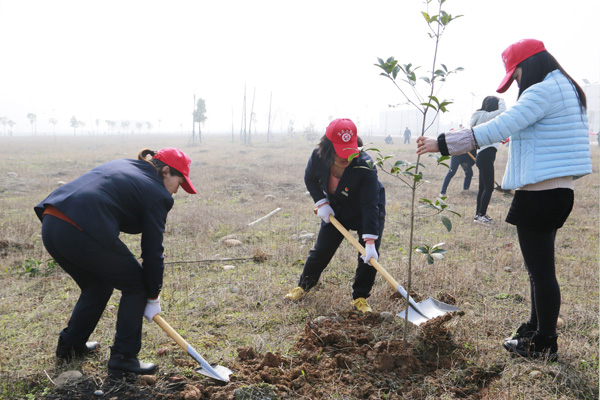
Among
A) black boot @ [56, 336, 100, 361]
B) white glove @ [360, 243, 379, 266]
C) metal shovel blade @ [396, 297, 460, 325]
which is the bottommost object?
black boot @ [56, 336, 100, 361]

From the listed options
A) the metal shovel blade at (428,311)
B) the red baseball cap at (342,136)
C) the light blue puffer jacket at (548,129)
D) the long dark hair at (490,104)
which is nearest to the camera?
the light blue puffer jacket at (548,129)

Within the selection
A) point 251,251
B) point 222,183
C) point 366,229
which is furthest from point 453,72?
point 222,183

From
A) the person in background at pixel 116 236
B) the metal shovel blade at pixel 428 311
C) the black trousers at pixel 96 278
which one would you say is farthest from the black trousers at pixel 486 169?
the black trousers at pixel 96 278

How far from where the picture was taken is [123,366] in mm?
2289

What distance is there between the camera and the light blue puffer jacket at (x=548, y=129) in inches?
81.2

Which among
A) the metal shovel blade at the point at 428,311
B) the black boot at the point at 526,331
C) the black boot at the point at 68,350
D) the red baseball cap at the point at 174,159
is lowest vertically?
the black boot at the point at 68,350

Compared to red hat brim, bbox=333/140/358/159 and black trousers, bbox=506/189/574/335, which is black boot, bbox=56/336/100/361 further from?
black trousers, bbox=506/189/574/335

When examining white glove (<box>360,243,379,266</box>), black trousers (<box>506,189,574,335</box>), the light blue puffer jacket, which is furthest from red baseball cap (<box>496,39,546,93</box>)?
white glove (<box>360,243,379,266</box>)

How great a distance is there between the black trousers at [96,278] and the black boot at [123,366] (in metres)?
0.03

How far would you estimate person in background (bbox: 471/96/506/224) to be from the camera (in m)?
5.75

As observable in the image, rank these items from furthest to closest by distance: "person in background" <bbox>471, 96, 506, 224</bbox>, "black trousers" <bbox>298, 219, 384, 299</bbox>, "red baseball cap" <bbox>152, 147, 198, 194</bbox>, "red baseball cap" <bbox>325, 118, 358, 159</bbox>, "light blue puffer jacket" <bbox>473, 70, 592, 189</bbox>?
"person in background" <bbox>471, 96, 506, 224</bbox>
"black trousers" <bbox>298, 219, 384, 299</bbox>
"red baseball cap" <bbox>325, 118, 358, 159</bbox>
"red baseball cap" <bbox>152, 147, 198, 194</bbox>
"light blue puffer jacket" <bbox>473, 70, 592, 189</bbox>

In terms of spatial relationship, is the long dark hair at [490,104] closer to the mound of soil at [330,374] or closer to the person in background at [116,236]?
the mound of soil at [330,374]

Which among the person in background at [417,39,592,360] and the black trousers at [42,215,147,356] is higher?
the person in background at [417,39,592,360]

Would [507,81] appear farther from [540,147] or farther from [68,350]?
[68,350]
